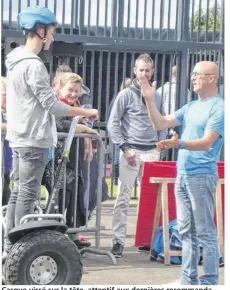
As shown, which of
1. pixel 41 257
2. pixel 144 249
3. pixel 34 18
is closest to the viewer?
pixel 41 257

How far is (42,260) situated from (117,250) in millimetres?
1908

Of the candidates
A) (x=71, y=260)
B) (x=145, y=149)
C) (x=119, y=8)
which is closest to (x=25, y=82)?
(x=71, y=260)

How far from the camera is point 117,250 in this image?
8438mm

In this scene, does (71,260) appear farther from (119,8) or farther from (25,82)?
(119,8)

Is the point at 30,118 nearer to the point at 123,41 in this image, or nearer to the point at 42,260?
the point at 42,260

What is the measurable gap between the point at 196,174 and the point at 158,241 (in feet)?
6.06

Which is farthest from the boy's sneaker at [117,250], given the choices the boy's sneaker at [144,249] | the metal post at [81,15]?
the metal post at [81,15]

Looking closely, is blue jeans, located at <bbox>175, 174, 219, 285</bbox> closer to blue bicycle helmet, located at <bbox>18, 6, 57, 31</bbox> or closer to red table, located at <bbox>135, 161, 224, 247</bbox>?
red table, located at <bbox>135, 161, 224, 247</bbox>

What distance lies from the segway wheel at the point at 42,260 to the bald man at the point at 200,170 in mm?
891

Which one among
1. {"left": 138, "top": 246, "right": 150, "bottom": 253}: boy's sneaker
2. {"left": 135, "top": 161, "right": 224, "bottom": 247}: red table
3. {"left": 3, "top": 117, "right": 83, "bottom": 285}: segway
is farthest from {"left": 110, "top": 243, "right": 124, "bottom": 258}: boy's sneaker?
{"left": 3, "top": 117, "right": 83, "bottom": 285}: segway

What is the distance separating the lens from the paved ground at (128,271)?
7.33m

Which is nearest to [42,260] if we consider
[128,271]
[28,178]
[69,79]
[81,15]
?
[28,178]

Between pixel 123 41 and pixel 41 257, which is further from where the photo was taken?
pixel 123 41
